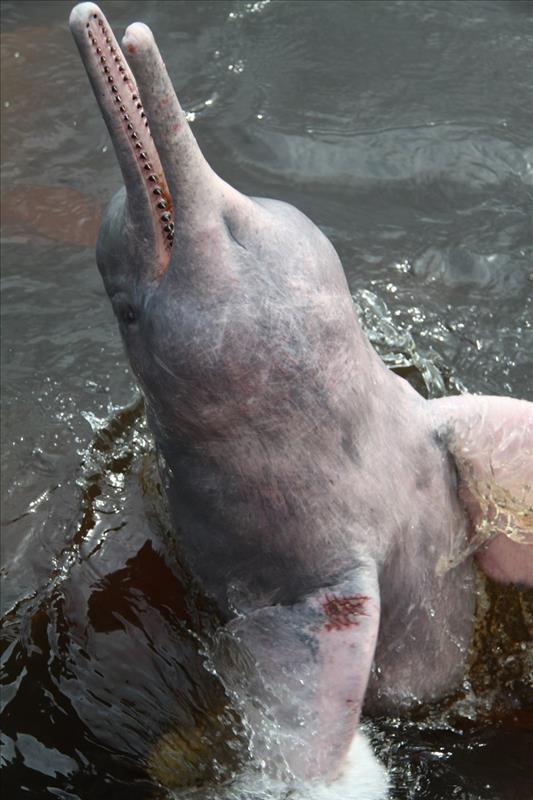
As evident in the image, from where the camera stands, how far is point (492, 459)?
4922mm

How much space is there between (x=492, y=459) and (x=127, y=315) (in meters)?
1.58

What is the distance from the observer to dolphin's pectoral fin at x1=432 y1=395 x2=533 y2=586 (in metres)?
4.92

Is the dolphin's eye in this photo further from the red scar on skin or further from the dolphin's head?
the red scar on skin

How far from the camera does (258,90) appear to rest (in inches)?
348

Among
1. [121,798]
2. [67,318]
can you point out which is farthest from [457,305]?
[121,798]

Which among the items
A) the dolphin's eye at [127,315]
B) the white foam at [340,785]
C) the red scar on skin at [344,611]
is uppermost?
the dolphin's eye at [127,315]

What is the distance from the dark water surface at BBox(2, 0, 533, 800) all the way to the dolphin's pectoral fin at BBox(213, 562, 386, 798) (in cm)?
50

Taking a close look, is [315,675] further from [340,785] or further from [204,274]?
[204,274]

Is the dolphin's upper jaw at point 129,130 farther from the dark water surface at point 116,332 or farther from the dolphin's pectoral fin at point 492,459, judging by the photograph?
the dark water surface at point 116,332

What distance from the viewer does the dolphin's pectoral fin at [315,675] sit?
432 cm

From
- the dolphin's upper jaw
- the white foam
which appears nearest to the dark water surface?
the white foam

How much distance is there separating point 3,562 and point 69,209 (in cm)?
294

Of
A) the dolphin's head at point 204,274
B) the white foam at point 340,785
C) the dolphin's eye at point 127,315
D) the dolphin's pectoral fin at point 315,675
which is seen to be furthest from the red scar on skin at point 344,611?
the dolphin's eye at point 127,315

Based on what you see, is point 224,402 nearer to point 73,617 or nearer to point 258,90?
point 73,617
